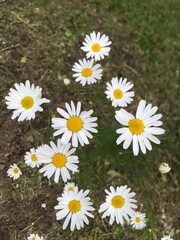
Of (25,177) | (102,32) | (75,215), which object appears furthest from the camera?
(102,32)

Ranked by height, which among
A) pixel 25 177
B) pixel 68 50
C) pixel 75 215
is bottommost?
pixel 75 215

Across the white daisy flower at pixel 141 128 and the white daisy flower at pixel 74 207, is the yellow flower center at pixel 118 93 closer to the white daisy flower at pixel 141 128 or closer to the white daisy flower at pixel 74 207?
the white daisy flower at pixel 141 128

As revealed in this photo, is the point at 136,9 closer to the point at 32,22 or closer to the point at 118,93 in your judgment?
the point at 32,22

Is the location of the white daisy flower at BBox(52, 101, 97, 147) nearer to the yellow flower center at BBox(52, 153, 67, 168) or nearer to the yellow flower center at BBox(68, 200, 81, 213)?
the yellow flower center at BBox(52, 153, 67, 168)

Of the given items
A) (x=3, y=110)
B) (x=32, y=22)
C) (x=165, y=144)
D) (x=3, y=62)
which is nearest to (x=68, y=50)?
(x=32, y=22)

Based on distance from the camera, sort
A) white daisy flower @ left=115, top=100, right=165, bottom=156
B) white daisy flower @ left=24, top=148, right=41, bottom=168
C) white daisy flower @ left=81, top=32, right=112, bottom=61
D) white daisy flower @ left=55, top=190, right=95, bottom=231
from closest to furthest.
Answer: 1. white daisy flower @ left=115, top=100, right=165, bottom=156
2. white daisy flower @ left=55, top=190, right=95, bottom=231
3. white daisy flower @ left=24, top=148, right=41, bottom=168
4. white daisy flower @ left=81, top=32, right=112, bottom=61

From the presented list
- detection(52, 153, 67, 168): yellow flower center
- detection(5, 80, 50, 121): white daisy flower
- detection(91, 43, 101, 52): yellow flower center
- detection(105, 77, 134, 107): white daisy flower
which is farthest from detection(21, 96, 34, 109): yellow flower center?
detection(91, 43, 101, 52): yellow flower center

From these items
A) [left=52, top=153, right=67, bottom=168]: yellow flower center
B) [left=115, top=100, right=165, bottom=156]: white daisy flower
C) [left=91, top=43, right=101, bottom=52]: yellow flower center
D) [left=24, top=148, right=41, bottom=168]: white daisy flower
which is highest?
[left=91, top=43, right=101, bottom=52]: yellow flower center
